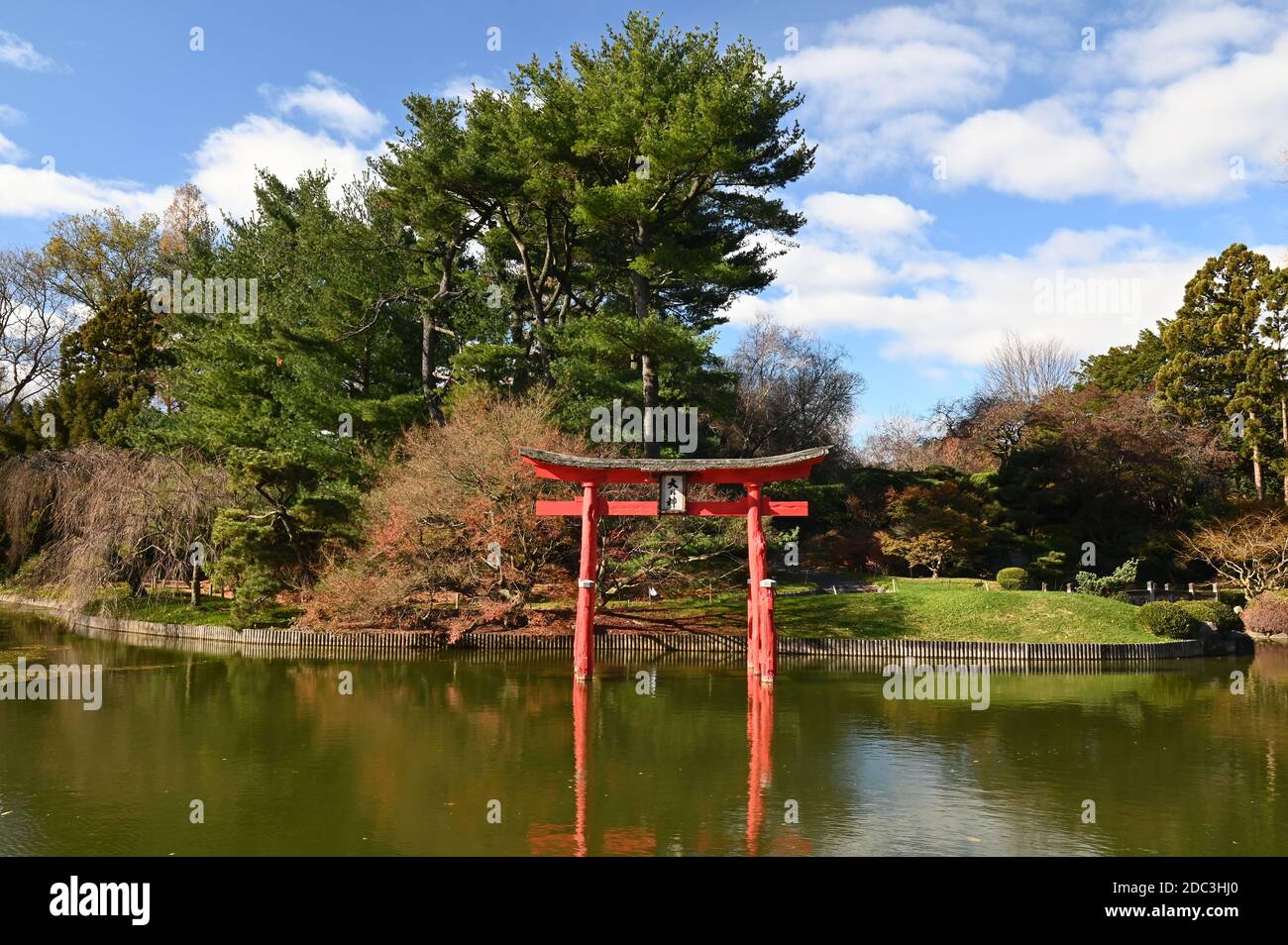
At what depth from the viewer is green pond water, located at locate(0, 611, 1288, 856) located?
26.7 ft

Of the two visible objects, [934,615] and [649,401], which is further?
[649,401]

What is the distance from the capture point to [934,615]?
75.2 feet

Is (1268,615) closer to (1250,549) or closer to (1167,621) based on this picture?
(1250,549)

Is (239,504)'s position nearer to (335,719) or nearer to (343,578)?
(343,578)

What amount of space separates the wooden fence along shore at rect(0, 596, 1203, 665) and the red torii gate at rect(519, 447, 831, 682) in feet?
10.9

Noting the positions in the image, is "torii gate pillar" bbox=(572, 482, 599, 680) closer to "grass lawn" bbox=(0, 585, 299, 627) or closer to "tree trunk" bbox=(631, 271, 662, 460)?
"tree trunk" bbox=(631, 271, 662, 460)

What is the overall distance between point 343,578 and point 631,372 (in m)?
10.2

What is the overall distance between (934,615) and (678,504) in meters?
8.70

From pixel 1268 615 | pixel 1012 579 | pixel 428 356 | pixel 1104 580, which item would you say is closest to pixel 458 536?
pixel 428 356

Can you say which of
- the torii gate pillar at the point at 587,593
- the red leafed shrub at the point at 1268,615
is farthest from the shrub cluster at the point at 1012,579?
the torii gate pillar at the point at 587,593

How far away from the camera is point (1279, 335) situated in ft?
113

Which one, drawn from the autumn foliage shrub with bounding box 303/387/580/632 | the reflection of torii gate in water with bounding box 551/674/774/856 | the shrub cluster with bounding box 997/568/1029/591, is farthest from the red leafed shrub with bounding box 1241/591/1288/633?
the autumn foliage shrub with bounding box 303/387/580/632

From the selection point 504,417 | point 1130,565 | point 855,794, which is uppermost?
point 504,417
